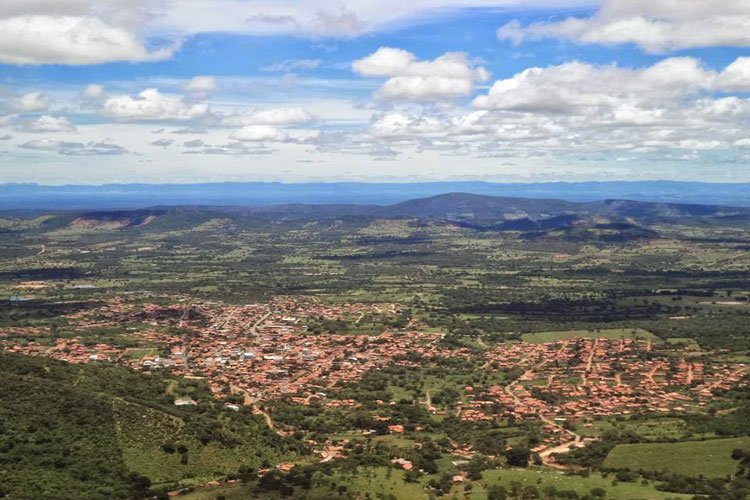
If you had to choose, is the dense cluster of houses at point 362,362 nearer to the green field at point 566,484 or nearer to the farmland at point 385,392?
the farmland at point 385,392

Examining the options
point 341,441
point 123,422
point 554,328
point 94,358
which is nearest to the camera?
point 123,422

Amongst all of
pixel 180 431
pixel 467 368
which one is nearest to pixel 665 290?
pixel 467 368

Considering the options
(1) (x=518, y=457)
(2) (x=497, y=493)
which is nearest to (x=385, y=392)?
(1) (x=518, y=457)

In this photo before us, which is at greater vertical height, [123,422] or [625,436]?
[123,422]

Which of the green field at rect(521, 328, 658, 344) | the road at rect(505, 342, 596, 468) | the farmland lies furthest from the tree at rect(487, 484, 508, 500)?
the green field at rect(521, 328, 658, 344)

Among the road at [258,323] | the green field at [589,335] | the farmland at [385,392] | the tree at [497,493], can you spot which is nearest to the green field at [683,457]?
the farmland at [385,392]

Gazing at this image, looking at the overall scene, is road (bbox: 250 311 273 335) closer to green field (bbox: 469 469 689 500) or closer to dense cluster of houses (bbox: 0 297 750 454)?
dense cluster of houses (bbox: 0 297 750 454)

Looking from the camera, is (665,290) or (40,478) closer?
(40,478)

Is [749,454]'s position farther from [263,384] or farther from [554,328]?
[554,328]
